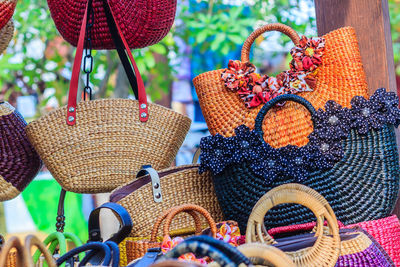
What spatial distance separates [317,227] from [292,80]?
46cm

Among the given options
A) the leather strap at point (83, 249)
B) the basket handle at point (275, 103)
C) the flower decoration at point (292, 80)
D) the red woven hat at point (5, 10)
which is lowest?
the leather strap at point (83, 249)

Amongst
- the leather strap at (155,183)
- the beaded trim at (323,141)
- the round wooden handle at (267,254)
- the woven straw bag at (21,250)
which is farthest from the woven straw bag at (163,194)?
the round wooden handle at (267,254)

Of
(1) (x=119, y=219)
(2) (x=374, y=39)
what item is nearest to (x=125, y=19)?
(1) (x=119, y=219)

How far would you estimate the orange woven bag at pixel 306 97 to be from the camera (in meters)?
1.29

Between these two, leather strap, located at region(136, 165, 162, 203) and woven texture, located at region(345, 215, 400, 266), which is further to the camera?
leather strap, located at region(136, 165, 162, 203)

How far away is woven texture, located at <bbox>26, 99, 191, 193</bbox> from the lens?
1.48 m

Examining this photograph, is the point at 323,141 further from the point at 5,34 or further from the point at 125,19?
the point at 5,34

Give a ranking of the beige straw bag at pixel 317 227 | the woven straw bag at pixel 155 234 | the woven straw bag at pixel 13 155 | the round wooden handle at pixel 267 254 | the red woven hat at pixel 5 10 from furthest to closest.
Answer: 1. the woven straw bag at pixel 13 155
2. the red woven hat at pixel 5 10
3. the woven straw bag at pixel 155 234
4. the beige straw bag at pixel 317 227
5. the round wooden handle at pixel 267 254

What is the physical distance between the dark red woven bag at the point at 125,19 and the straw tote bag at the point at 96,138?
0.11 feet

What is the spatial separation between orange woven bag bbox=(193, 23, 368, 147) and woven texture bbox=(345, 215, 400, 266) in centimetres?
25

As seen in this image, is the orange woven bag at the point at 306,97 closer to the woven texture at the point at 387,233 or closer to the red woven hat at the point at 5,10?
the woven texture at the point at 387,233

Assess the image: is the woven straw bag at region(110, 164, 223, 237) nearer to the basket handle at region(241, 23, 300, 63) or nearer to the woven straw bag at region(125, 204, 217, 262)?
the woven straw bag at region(125, 204, 217, 262)

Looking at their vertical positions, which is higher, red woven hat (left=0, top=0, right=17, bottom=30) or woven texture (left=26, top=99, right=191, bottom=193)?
red woven hat (left=0, top=0, right=17, bottom=30)

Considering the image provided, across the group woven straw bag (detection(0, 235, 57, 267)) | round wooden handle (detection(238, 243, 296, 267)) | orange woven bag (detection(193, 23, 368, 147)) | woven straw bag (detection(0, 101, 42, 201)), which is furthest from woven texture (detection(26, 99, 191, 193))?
round wooden handle (detection(238, 243, 296, 267))
